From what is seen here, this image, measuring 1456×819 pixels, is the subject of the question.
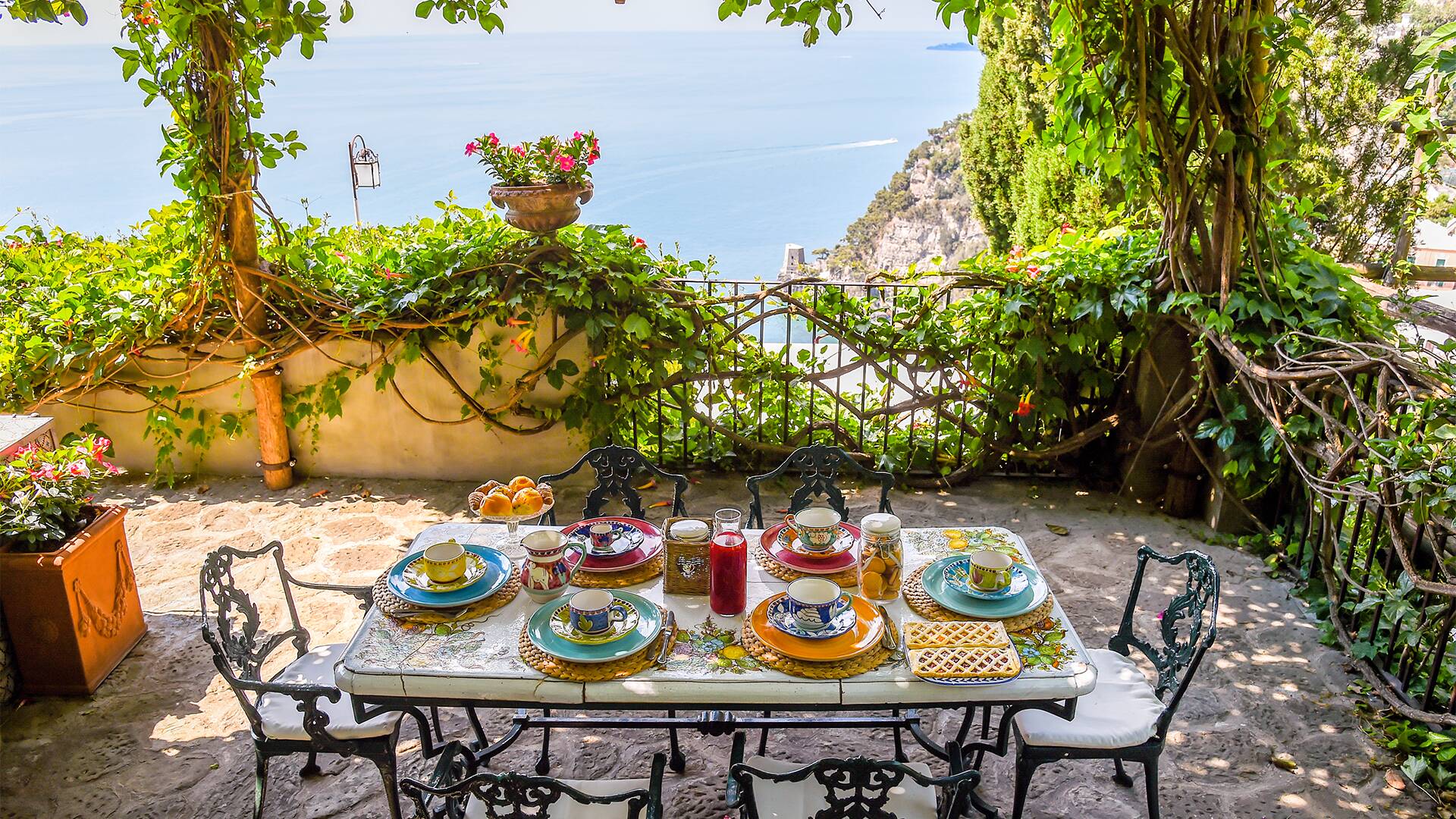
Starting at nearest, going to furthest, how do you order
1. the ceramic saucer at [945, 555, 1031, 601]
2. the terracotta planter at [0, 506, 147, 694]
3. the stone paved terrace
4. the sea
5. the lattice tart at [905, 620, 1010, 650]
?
the lattice tart at [905, 620, 1010, 650], the ceramic saucer at [945, 555, 1031, 601], the stone paved terrace, the terracotta planter at [0, 506, 147, 694], the sea

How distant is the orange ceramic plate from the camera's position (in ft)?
6.72

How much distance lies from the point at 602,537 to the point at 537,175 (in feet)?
7.78

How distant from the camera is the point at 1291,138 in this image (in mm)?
4133

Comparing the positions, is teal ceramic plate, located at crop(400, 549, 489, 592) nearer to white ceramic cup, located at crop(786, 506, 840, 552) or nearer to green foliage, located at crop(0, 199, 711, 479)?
white ceramic cup, located at crop(786, 506, 840, 552)

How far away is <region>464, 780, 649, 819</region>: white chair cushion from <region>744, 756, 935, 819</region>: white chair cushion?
11.3 inches

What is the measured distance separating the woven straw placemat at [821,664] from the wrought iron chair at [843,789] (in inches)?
7.3

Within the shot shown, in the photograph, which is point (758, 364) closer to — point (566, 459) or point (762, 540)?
point (566, 459)

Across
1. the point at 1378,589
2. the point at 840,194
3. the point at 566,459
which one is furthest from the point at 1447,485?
the point at 840,194

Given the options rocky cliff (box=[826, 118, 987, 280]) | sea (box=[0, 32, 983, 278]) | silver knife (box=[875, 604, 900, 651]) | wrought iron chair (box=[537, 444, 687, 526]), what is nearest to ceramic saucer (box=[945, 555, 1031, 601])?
silver knife (box=[875, 604, 900, 651])

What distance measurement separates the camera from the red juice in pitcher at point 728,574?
7.42 feet

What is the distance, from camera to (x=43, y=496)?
3.16 meters

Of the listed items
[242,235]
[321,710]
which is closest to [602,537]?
[321,710]

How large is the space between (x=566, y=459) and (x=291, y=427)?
4.74 feet

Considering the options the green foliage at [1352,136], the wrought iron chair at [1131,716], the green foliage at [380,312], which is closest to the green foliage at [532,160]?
the green foliage at [380,312]
